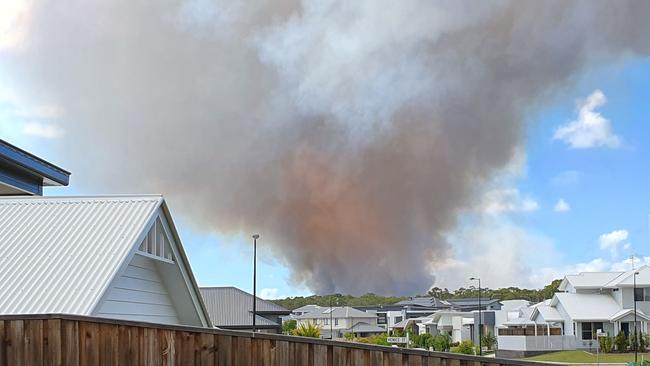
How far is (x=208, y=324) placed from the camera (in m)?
14.1

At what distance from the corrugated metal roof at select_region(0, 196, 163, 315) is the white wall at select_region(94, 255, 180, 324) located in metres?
0.49

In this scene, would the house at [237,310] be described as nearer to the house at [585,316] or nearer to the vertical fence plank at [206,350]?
the house at [585,316]

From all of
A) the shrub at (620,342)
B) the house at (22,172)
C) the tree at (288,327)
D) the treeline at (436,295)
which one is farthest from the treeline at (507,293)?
the house at (22,172)

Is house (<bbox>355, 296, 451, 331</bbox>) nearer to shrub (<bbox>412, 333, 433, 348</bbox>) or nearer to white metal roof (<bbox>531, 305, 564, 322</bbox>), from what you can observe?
shrub (<bbox>412, 333, 433, 348</bbox>)

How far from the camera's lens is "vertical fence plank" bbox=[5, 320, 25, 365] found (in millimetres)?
6492

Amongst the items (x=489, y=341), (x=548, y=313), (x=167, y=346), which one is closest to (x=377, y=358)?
(x=167, y=346)

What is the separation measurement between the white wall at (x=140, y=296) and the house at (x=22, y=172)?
562 centimetres

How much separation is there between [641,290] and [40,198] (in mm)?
64488

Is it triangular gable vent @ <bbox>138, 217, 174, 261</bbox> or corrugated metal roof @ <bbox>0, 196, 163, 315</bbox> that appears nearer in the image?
corrugated metal roof @ <bbox>0, 196, 163, 315</bbox>

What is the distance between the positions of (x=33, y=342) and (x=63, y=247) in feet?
11.2

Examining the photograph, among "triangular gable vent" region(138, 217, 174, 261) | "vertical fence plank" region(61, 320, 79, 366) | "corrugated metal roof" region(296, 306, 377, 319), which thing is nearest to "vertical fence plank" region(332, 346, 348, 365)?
"vertical fence plank" region(61, 320, 79, 366)

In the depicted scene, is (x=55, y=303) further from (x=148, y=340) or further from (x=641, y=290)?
(x=641, y=290)

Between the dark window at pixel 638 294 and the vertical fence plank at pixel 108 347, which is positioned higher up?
the vertical fence plank at pixel 108 347

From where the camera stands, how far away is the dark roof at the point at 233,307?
51.1m
